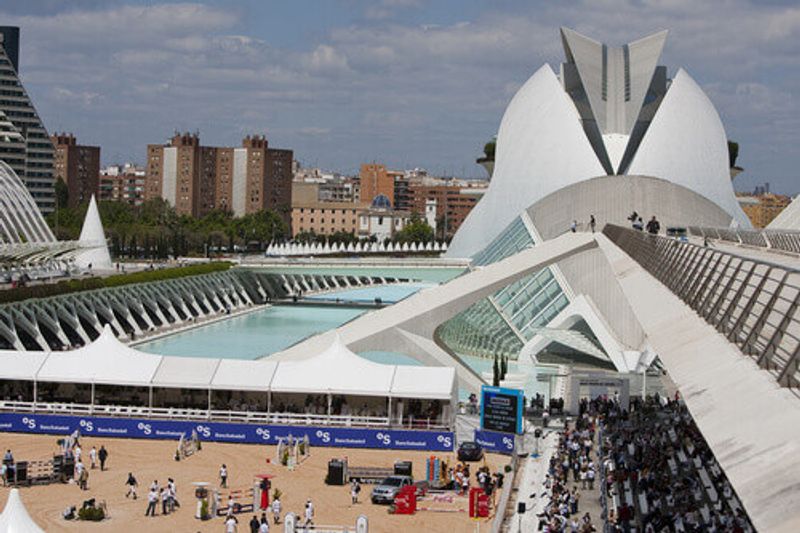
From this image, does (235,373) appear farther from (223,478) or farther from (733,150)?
(733,150)

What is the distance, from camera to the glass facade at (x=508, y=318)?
40281 millimetres

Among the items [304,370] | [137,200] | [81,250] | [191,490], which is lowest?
[191,490]

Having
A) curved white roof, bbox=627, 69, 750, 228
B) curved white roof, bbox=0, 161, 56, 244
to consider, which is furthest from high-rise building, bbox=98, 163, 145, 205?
curved white roof, bbox=627, 69, 750, 228

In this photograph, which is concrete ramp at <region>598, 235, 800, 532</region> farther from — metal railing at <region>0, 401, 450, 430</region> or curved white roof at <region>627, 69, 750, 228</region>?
curved white roof at <region>627, 69, 750, 228</region>

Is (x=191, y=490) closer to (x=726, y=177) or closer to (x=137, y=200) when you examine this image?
(x=726, y=177)

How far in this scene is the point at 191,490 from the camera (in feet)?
73.7

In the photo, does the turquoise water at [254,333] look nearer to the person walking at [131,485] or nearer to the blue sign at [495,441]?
the blue sign at [495,441]

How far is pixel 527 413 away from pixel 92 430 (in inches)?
398

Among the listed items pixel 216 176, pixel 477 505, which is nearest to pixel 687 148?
pixel 477 505

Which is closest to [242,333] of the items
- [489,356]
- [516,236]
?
[516,236]

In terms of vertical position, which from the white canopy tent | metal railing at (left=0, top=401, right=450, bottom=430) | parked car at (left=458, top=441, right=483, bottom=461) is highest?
the white canopy tent

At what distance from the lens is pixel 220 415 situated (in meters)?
27.6

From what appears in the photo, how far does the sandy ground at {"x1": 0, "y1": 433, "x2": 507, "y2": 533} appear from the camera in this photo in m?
20.0

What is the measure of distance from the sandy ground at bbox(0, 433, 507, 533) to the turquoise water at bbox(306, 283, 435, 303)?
150 ft
